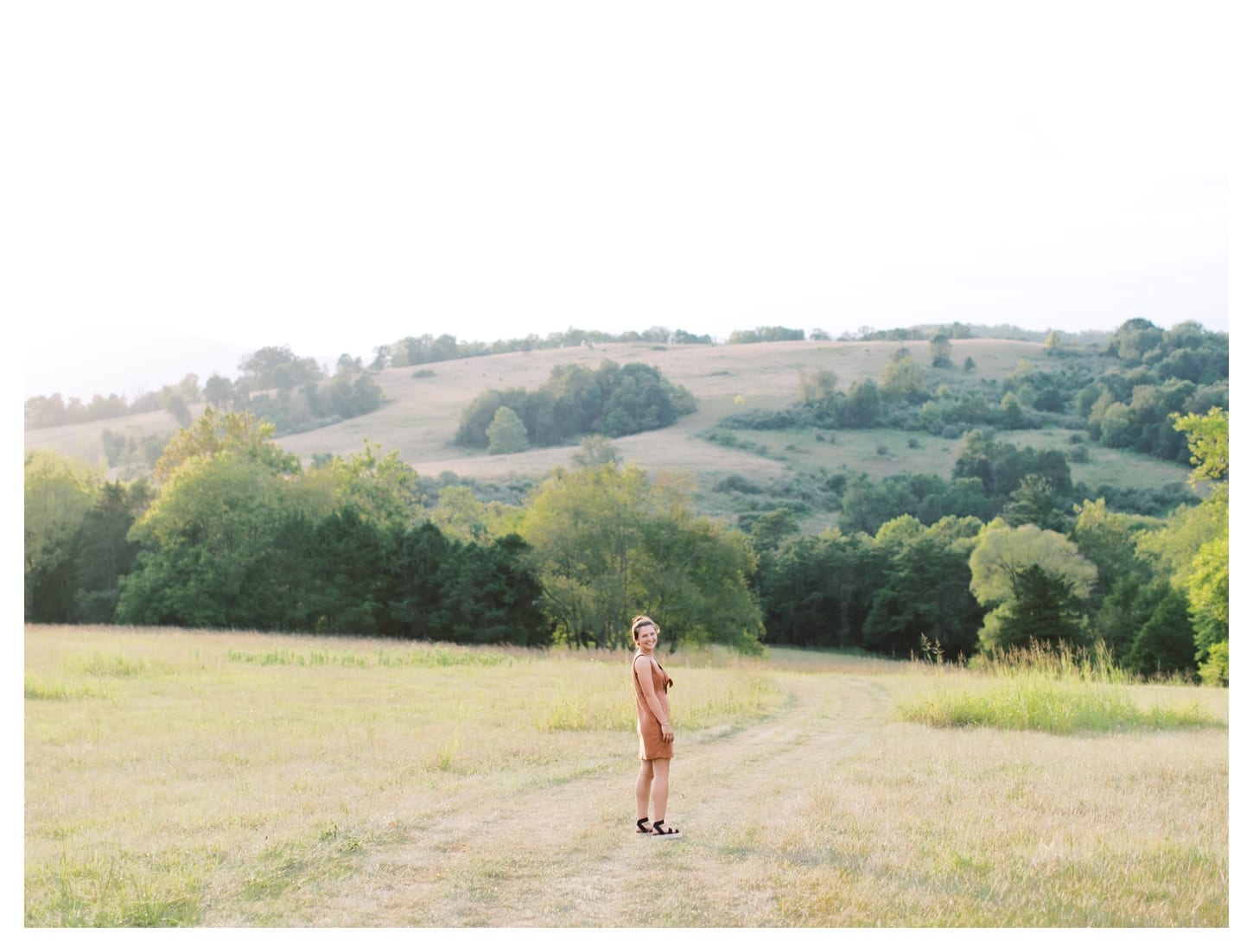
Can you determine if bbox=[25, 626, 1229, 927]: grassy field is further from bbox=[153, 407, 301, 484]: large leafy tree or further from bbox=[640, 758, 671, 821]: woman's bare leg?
bbox=[153, 407, 301, 484]: large leafy tree

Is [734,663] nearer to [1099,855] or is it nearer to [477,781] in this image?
[477,781]

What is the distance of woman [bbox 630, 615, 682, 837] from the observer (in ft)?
26.7

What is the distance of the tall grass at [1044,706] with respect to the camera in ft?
58.4

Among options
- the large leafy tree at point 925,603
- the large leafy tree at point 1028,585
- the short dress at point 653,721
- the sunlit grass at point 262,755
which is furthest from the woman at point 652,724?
the large leafy tree at point 925,603

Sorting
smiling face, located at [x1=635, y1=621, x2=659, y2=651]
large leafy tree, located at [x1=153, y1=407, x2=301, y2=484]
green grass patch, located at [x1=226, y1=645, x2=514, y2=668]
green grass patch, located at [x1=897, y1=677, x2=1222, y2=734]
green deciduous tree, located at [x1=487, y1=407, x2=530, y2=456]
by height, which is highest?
green deciduous tree, located at [x1=487, y1=407, x2=530, y2=456]

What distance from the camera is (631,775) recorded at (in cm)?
1189

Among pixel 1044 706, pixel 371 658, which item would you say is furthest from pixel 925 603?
pixel 1044 706

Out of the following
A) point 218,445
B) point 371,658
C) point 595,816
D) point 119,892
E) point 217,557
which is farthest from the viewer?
point 218,445

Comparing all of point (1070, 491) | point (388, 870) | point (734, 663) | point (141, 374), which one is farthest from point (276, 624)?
point (141, 374)

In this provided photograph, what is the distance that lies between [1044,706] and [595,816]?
432 inches

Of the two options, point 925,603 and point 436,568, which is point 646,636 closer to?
point 436,568

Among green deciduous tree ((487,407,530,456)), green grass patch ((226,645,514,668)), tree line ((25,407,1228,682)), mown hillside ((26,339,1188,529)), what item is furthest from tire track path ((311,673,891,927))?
green deciduous tree ((487,407,530,456))

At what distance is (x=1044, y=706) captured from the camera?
1784 centimetres
